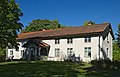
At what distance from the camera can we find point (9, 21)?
1425 inches

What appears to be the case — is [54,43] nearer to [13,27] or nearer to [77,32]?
[77,32]

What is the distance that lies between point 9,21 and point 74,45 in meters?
13.3

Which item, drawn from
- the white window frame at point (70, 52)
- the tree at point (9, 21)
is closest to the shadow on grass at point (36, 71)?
the tree at point (9, 21)

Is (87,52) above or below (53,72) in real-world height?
above

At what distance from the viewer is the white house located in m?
40.7

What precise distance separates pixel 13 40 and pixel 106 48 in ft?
56.0

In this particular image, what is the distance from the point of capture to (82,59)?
1654 inches

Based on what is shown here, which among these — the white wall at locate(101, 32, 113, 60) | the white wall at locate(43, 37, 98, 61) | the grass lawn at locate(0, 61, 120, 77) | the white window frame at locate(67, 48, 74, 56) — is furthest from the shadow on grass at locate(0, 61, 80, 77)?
the white window frame at locate(67, 48, 74, 56)

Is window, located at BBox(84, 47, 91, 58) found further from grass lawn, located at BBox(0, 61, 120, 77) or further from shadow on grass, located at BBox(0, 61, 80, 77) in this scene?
grass lawn, located at BBox(0, 61, 120, 77)

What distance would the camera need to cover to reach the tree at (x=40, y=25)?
91375 millimetres

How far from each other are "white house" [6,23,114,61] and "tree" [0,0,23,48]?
395 inches

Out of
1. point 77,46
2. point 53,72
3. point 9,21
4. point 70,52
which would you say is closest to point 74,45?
point 77,46

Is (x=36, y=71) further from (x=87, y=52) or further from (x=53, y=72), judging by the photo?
(x=87, y=52)

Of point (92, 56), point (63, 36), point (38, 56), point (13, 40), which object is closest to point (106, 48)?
point (92, 56)
